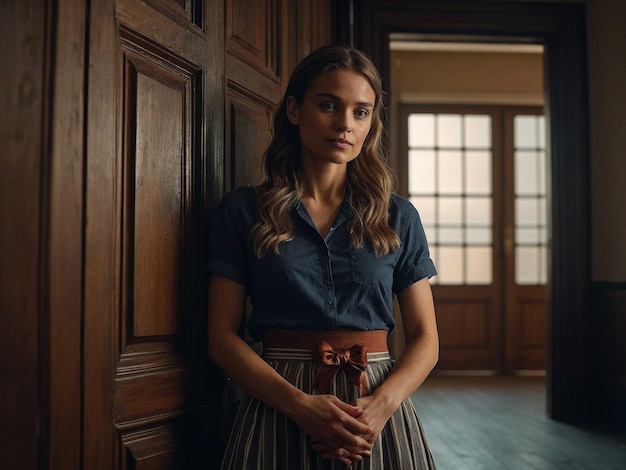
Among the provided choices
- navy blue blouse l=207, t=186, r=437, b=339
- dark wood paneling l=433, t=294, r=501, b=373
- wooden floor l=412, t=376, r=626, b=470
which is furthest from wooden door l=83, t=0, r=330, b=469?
dark wood paneling l=433, t=294, r=501, b=373

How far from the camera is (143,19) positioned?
4.75 feet

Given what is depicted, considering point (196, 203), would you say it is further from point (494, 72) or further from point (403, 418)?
point (494, 72)

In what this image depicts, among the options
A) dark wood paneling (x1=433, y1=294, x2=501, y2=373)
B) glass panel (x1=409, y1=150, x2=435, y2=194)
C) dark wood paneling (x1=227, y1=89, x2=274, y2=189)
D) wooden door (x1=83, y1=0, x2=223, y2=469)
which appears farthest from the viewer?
glass panel (x1=409, y1=150, x2=435, y2=194)

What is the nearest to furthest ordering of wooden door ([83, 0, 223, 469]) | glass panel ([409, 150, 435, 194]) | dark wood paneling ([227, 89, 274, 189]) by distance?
wooden door ([83, 0, 223, 469]), dark wood paneling ([227, 89, 274, 189]), glass panel ([409, 150, 435, 194])

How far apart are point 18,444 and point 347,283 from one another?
0.70 meters

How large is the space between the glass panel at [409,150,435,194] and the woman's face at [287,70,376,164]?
530 cm

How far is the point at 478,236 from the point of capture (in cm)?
686

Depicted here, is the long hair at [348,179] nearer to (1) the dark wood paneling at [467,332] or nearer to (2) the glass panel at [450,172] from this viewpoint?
(1) the dark wood paneling at [467,332]

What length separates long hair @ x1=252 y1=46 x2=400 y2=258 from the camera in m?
1.58

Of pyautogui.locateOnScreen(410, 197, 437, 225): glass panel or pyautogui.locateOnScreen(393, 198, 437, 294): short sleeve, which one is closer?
pyautogui.locateOnScreen(393, 198, 437, 294): short sleeve

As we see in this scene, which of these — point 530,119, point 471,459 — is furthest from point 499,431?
point 530,119

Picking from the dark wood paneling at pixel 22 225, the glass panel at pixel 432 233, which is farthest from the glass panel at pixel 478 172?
the dark wood paneling at pixel 22 225

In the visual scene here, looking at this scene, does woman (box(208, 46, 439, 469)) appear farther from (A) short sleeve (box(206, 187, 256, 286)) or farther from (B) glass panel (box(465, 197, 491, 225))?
(B) glass panel (box(465, 197, 491, 225))

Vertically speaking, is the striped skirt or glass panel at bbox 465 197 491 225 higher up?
glass panel at bbox 465 197 491 225
